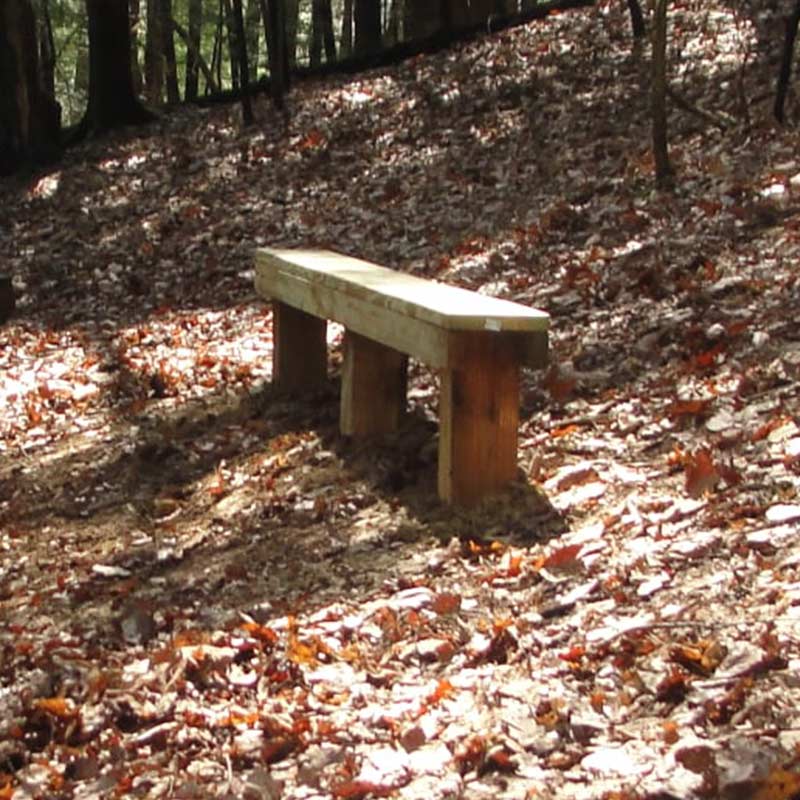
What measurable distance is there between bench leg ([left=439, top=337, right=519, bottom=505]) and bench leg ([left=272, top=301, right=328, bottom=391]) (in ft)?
7.75

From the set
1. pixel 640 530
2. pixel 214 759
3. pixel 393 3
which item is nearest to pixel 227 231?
pixel 640 530

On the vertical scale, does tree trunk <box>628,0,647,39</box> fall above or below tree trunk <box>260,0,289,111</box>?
above

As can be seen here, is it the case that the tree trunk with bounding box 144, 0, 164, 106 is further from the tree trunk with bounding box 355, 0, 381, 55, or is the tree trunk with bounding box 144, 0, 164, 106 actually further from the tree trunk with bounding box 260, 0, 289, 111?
the tree trunk with bounding box 260, 0, 289, 111

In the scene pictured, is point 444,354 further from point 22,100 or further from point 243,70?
point 22,100

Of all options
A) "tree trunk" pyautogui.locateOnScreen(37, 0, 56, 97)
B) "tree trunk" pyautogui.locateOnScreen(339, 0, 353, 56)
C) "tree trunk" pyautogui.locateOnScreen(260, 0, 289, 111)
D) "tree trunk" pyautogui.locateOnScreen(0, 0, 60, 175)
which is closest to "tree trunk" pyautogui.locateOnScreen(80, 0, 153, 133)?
"tree trunk" pyautogui.locateOnScreen(0, 0, 60, 175)

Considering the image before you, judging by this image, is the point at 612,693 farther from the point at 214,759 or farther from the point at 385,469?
the point at 385,469

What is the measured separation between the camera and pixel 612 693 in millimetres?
3898

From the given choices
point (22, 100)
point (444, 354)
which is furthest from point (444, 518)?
point (22, 100)

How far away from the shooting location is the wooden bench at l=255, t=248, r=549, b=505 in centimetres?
567

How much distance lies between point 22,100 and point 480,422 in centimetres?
1353

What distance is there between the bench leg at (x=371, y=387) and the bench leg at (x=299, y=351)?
43.2 inches

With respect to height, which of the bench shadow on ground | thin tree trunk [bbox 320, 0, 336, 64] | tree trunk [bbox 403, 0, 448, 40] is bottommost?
the bench shadow on ground

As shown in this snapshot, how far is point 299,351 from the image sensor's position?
8.09 m

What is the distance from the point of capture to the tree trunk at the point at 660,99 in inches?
388
